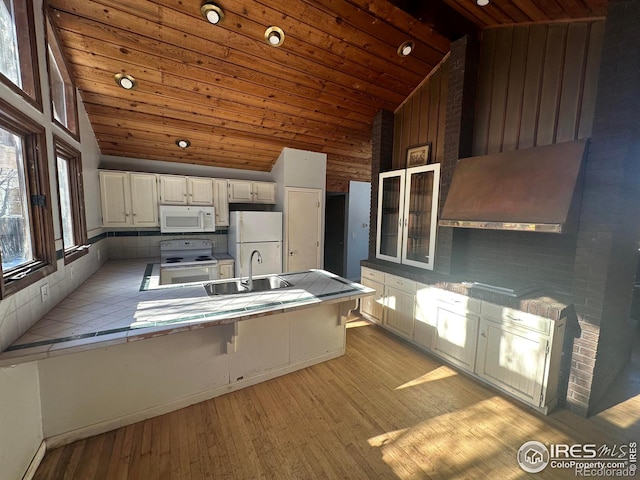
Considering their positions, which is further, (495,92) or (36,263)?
(495,92)

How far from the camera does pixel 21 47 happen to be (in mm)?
1698

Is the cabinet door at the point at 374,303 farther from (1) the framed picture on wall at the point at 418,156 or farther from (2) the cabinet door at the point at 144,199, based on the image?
(2) the cabinet door at the point at 144,199

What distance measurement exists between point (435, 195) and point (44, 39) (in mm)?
3620

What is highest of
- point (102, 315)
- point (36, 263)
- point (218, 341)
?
point (36, 263)

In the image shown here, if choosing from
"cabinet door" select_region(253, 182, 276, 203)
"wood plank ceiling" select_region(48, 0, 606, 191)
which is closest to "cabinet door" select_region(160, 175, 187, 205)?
"wood plank ceiling" select_region(48, 0, 606, 191)

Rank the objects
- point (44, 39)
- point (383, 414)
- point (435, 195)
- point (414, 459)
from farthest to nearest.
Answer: point (435, 195) < point (383, 414) < point (44, 39) < point (414, 459)

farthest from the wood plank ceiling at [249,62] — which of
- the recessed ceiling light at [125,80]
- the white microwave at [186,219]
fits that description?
the white microwave at [186,219]

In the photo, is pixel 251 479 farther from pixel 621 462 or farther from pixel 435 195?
pixel 435 195

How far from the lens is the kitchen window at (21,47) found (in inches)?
62.6

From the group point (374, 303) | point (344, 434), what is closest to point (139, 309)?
point (344, 434)

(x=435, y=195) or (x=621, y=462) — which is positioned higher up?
(x=435, y=195)

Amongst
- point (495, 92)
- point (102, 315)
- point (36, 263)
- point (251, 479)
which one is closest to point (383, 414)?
point (251, 479)

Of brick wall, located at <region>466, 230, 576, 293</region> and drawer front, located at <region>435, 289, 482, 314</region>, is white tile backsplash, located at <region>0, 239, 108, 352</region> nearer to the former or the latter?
drawer front, located at <region>435, 289, 482, 314</region>

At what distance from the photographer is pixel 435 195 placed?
10.4 feet
